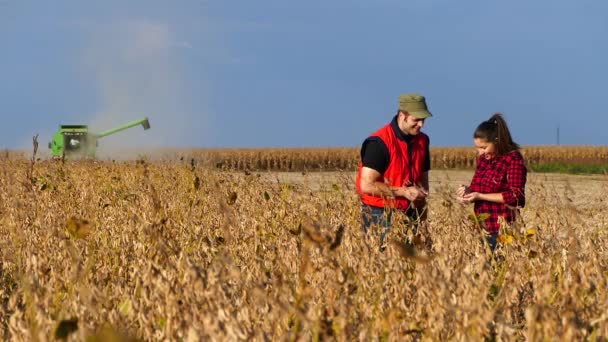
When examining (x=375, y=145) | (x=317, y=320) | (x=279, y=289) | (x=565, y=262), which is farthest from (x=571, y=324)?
(x=375, y=145)

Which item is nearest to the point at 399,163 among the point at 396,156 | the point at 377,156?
the point at 396,156

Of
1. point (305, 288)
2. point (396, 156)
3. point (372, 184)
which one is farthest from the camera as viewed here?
point (396, 156)

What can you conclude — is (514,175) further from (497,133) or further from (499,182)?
(497,133)

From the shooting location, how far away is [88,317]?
2418mm

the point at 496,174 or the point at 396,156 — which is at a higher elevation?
the point at 396,156

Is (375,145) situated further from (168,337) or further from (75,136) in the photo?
(75,136)

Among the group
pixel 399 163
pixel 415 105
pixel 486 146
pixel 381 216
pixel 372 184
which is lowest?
pixel 381 216

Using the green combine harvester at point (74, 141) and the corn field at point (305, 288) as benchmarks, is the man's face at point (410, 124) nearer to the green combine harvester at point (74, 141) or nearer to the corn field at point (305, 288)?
the corn field at point (305, 288)

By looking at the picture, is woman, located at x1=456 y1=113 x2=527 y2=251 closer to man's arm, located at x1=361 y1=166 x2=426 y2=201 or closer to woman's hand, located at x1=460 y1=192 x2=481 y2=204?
woman's hand, located at x1=460 y1=192 x2=481 y2=204

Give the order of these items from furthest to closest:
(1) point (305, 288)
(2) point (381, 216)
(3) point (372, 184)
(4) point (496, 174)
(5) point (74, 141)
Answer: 1. (5) point (74, 141)
2. (4) point (496, 174)
3. (3) point (372, 184)
4. (2) point (381, 216)
5. (1) point (305, 288)

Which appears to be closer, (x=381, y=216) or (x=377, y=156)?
(x=381, y=216)

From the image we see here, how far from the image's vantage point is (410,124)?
18.1 ft

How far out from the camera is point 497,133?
5.68 metres

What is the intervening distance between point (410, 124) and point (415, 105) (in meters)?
0.15
